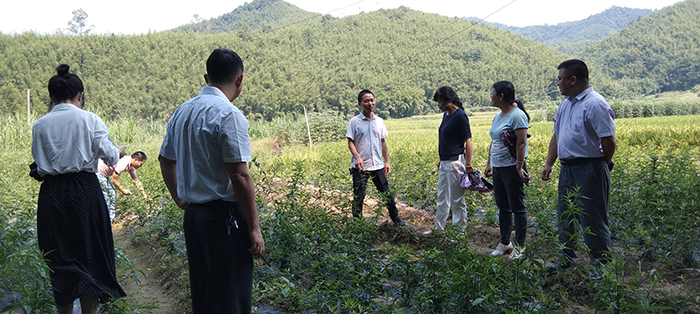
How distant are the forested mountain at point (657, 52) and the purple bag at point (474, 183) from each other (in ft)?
267

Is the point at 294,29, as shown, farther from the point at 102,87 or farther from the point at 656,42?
the point at 656,42

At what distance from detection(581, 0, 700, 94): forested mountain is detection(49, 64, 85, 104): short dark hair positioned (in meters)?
84.8

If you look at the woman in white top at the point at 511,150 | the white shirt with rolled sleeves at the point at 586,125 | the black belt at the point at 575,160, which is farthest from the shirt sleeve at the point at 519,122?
the black belt at the point at 575,160

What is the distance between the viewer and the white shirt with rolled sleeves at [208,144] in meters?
2.21

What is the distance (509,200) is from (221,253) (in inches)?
128

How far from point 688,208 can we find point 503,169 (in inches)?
66.1

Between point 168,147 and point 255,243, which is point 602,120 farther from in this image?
point 168,147

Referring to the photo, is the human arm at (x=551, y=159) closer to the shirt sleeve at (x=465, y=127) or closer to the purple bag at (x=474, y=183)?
the purple bag at (x=474, y=183)

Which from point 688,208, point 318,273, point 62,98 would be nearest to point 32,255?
point 62,98

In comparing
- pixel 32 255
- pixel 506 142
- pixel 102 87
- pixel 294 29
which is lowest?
pixel 32 255

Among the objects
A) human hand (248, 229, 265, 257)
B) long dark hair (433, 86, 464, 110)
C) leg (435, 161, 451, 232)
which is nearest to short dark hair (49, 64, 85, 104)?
human hand (248, 229, 265, 257)

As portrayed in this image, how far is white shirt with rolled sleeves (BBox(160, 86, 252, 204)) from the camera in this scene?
2.21 meters

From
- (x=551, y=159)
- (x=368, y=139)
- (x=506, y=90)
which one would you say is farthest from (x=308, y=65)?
(x=551, y=159)

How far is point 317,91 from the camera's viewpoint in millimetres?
63188
